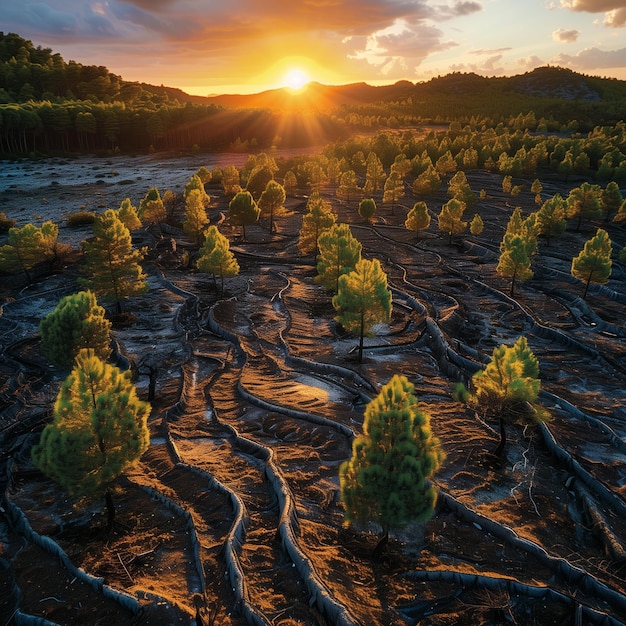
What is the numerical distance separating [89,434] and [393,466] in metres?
14.3

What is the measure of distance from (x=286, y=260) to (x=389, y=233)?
27.1 metres

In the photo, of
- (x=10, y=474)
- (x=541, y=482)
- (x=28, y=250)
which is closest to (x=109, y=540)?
(x=10, y=474)

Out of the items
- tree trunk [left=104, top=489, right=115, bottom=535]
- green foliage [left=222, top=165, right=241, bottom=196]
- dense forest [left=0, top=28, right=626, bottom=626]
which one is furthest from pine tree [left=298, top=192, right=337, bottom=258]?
tree trunk [left=104, top=489, right=115, bottom=535]

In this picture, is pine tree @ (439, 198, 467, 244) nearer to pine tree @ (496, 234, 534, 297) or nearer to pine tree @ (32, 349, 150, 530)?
pine tree @ (496, 234, 534, 297)

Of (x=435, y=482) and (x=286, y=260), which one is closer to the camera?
(x=435, y=482)

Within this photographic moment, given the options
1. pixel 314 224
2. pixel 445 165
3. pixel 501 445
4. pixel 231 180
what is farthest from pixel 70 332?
pixel 445 165

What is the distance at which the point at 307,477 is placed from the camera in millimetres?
28578

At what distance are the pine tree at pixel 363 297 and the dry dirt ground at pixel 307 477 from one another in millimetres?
4607

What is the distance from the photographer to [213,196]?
118625 mm

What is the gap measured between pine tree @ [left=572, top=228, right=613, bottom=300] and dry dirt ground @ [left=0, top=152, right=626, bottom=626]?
154 inches

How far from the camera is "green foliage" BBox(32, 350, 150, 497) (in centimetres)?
2186

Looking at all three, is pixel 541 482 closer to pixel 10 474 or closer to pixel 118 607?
pixel 118 607

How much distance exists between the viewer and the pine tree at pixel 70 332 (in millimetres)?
35156

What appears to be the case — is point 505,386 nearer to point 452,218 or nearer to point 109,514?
point 109,514
